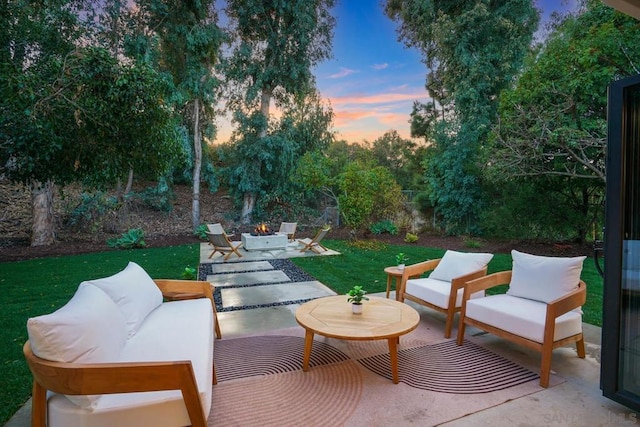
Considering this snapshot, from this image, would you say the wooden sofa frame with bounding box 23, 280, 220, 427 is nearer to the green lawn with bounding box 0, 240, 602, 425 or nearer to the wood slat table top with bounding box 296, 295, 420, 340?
the green lawn with bounding box 0, 240, 602, 425

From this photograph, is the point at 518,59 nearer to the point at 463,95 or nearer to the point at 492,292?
the point at 463,95

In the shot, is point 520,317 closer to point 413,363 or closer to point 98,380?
point 413,363

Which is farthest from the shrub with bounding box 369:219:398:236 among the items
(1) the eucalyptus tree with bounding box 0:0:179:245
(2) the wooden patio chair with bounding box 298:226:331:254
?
(1) the eucalyptus tree with bounding box 0:0:179:245

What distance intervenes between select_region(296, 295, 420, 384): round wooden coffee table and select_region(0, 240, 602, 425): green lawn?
5.90 ft

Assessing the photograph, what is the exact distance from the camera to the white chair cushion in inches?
137

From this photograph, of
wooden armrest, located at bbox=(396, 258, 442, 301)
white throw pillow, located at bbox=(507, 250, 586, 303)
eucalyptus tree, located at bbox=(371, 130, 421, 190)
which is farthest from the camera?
eucalyptus tree, located at bbox=(371, 130, 421, 190)

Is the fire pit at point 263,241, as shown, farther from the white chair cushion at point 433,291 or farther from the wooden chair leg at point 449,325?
the wooden chair leg at point 449,325

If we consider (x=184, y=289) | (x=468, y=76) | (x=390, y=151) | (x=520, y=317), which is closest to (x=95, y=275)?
(x=184, y=289)

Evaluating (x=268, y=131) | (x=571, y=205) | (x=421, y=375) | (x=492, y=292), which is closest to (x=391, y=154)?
(x=268, y=131)

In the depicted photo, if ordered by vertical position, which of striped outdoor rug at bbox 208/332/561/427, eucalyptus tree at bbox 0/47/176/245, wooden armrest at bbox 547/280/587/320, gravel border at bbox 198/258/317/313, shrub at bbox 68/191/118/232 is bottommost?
striped outdoor rug at bbox 208/332/561/427

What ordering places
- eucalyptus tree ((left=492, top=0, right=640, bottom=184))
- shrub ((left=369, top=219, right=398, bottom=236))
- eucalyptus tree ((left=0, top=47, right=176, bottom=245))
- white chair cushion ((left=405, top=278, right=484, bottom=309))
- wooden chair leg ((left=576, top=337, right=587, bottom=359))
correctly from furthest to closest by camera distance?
shrub ((left=369, top=219, right=398, bottom=236)) < eucalyptus tree ((left=492, top=0, right=640, bottom=184)) < eucalyptus tree ((left=0, top=47, right=176, bottom=245)) < white chair cushion ((left=405, top=278, right=484, bottom=309)) < wooden chair leg ((left=576, top=337, right=587, bottom=359))

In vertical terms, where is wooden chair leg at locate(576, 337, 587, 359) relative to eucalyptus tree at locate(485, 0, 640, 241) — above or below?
below

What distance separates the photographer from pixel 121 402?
1.61 m

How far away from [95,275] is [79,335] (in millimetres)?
4788
